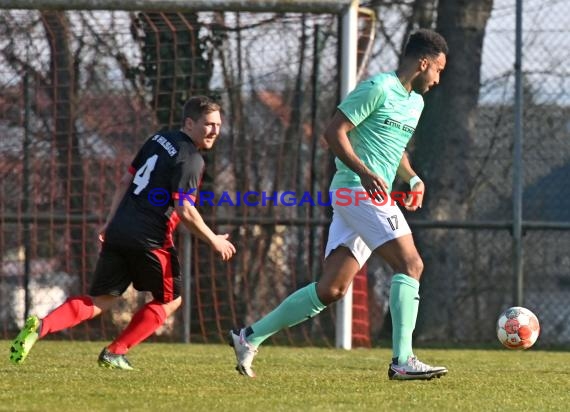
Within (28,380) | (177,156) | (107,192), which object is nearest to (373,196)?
(177,156)

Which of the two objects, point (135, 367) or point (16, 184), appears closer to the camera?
point (135, 367)

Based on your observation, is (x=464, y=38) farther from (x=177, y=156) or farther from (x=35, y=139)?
(x=177, y=156)

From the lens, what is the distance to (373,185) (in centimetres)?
621

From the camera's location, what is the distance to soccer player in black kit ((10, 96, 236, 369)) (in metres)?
6.80

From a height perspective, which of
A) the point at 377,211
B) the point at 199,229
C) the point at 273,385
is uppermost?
the point at 377,211

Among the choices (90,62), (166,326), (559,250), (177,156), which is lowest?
(166,326)

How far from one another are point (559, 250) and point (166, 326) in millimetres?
3581

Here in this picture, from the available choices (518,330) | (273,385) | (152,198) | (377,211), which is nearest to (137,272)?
(152,198)

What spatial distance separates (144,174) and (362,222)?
4.05 ft

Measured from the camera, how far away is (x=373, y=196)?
6250 millimetres

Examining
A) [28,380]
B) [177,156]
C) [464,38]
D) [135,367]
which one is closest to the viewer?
[28,380]

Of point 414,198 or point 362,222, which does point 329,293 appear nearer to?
point 362,222

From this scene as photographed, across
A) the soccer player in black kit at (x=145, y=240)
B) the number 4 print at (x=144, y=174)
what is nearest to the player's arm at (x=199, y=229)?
the soccer player in black kit at (x=145, y=240)

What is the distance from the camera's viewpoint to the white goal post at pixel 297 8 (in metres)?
9.84
